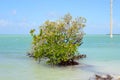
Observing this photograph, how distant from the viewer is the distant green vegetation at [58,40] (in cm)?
2111

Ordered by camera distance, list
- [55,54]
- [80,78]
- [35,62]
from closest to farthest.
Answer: [80,78] → [55,54] → [35,62]

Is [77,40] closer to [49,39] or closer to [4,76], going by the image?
[49,39]

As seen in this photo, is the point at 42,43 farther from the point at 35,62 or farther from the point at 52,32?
the point at 35,62

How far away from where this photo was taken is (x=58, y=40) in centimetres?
2172

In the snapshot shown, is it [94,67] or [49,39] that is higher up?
[49,39]

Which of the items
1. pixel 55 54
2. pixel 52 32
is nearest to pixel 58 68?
pixel 55 54

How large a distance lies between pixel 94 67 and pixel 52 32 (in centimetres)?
422

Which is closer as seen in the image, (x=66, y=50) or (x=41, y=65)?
(x=66, y=50)

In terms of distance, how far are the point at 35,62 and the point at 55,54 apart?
4391 millimetres

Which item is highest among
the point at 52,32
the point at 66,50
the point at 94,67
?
the point at 52,32

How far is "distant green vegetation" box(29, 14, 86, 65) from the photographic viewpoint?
2111cm

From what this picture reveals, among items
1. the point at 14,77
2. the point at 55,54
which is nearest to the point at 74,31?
the point at 55,54

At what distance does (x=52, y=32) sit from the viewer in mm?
21688

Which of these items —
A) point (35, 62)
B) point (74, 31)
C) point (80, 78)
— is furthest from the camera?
point (35, 62)
